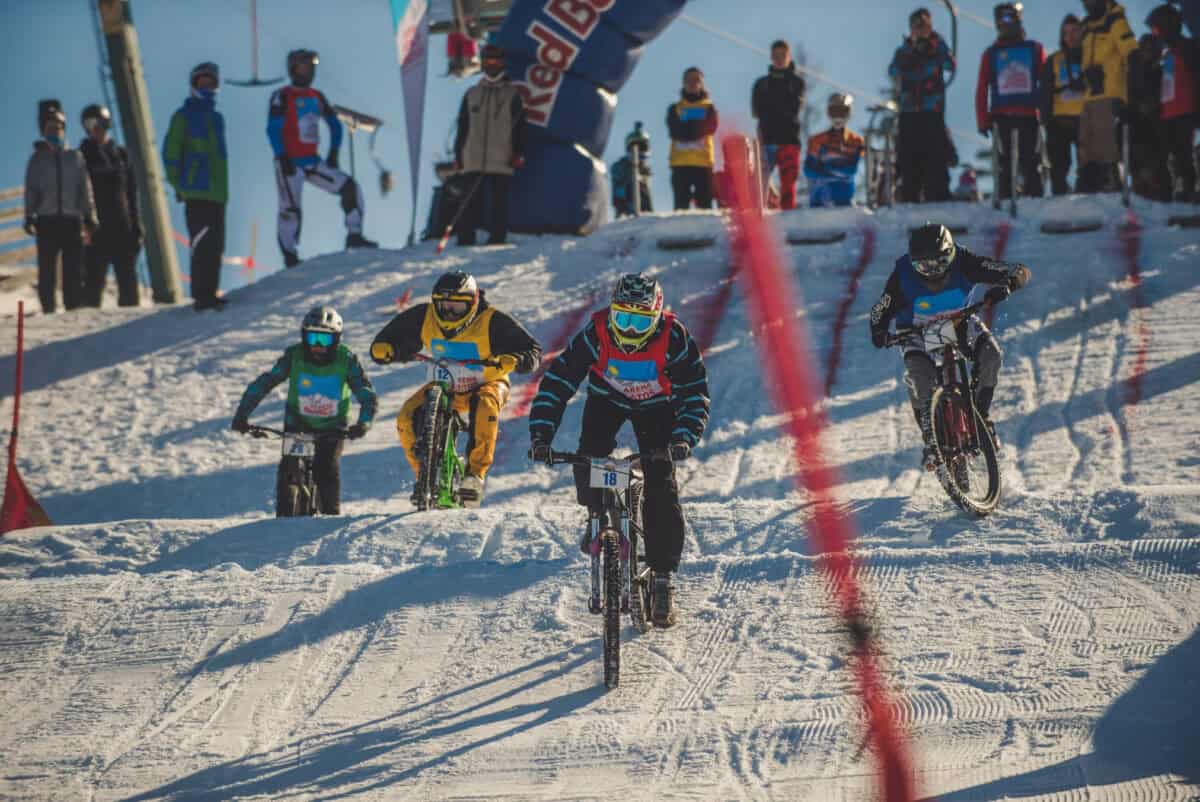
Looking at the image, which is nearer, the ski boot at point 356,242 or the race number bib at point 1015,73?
the race number bib at point 1015,73

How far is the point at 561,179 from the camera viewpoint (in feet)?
48.7

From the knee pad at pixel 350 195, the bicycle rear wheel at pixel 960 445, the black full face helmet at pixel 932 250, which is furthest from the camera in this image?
the knee pad at pixel 350 195

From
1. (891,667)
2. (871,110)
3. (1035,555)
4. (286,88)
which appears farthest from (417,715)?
(871,110)

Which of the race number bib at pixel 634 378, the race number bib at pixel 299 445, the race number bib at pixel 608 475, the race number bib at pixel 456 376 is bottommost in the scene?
the race number bib at pixel 299 445

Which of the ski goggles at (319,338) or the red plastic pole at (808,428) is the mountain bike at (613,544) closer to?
the red plastic pole at (808,428)

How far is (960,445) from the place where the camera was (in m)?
7.31

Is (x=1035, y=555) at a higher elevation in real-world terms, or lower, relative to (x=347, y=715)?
higher

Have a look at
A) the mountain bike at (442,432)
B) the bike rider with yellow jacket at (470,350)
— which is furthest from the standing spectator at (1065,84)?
the mountain bike at (442,432)

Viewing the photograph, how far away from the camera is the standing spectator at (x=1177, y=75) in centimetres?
1217

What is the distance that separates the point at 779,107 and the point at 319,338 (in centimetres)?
703

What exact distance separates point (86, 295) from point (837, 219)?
24.8 feet

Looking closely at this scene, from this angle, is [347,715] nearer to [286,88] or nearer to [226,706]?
[226,706]

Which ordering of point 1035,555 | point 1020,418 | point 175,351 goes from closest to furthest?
point 1035,555 < point 1020,418 < point 175,351

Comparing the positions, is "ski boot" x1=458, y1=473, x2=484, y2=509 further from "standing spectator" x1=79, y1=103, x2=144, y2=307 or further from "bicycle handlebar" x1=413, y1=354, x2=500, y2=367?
"standing spectator" x1=79, y1=103, x2=144, y2=307
